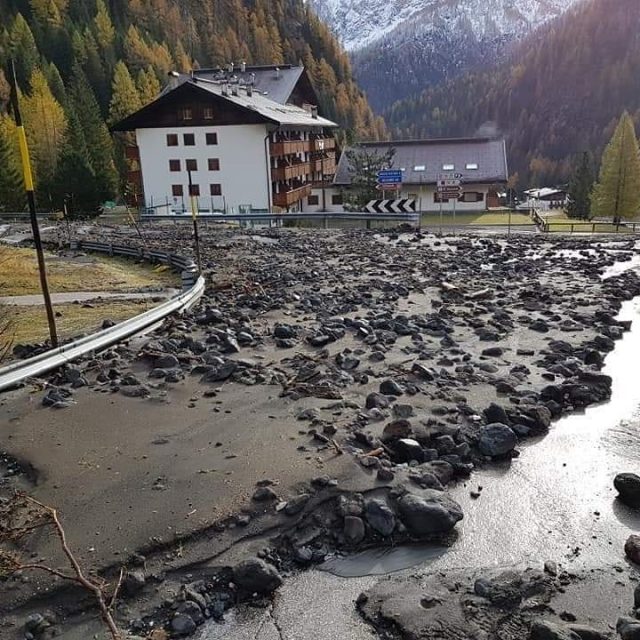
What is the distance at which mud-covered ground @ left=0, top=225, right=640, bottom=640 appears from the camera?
5660 mm

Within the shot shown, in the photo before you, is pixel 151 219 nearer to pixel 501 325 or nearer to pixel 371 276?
pixel 371 276

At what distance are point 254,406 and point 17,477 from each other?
321 cm

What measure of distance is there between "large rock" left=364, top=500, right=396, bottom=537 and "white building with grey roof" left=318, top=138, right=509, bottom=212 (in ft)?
177

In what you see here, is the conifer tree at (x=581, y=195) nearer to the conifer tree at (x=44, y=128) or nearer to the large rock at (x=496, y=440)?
the conifer tree at (x=44, y=128)

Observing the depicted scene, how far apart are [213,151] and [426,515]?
52253 millimetres

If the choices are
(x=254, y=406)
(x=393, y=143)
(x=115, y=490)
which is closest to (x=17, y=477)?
(x=115, y=490)

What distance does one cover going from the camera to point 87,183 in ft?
167

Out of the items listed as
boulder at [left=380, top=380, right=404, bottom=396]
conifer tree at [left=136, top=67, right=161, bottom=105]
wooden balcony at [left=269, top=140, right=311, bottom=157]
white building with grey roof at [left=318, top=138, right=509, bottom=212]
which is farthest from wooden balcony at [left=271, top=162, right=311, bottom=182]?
boulder at [left=380, top=380, right=404, bottom=396]

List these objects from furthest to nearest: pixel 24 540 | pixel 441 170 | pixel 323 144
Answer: pixel 323 144, pixel 441 170, pixel 24 540

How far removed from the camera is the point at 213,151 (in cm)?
5531

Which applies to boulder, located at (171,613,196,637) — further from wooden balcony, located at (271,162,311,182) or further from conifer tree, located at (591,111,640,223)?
conifer tree, located at (591,111,640,223)

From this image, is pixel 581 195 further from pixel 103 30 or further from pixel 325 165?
pixel 103 30

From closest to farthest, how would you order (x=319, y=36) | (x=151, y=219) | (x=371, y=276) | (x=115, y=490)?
1. (x=115, y=490)
2. (x=371, y=276)
3. (x=151, y=219)
4. (x=319, y=36)

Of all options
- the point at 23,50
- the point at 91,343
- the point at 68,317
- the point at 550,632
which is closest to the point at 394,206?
the point at 68,317
